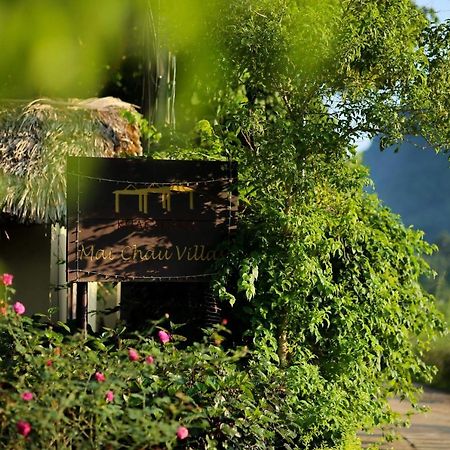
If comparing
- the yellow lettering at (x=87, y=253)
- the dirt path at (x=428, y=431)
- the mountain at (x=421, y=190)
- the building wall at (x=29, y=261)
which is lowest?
the dirt path at (x=428, y=431)

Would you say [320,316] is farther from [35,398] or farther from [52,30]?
[52,30]

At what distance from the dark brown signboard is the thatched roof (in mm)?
1986

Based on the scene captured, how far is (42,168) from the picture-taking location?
789 centimetres

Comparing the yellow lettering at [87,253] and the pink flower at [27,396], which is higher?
the yellow lettering at [87,253]

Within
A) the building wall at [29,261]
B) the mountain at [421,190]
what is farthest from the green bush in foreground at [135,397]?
the mountain at [421,190]

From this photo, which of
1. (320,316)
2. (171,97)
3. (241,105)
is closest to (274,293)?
(320,316)

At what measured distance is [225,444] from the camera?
4.56 metres

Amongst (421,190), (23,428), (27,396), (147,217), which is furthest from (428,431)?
(421,190)

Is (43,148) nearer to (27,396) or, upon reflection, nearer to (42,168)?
(42,168)

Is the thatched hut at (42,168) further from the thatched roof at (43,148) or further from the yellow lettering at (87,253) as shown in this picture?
the yellow lettering at (87,253)

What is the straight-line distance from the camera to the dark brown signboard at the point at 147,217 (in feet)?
18.8

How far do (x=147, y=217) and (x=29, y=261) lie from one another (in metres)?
3.23

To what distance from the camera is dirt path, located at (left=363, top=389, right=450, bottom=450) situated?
8413 millimetres

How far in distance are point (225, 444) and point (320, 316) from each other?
5.17 feet
